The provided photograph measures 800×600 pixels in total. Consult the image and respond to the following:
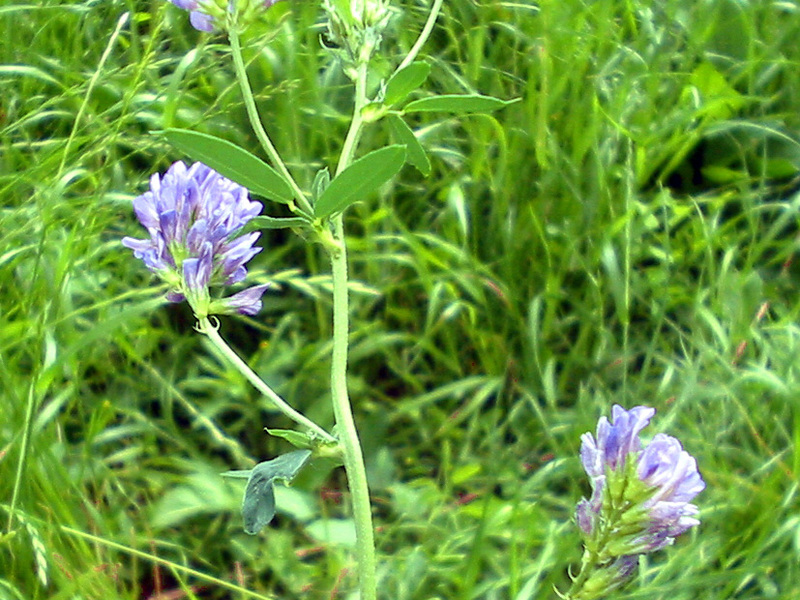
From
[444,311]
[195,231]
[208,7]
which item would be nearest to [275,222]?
[195,231]

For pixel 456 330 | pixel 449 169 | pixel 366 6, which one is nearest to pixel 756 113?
pixel 449 169

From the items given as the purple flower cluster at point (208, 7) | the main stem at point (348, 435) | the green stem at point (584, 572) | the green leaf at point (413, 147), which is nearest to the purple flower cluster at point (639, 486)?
the green stem at point (584, 572)

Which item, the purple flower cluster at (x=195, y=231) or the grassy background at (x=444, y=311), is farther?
the grassy background at (x=444, y=311)

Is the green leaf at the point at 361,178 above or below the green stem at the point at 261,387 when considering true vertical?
above

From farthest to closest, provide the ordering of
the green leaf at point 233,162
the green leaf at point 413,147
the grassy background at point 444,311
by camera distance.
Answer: the grassy background at point 444,311 < the green leaf at point 413,147 < the green leaf at point 233,162

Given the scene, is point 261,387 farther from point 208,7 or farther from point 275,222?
point 208,7

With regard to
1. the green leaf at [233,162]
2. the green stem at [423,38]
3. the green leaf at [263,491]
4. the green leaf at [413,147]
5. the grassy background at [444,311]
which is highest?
the green stem at [423,38]

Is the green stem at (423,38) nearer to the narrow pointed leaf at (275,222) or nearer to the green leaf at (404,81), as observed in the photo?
the green leaf at (404,81)

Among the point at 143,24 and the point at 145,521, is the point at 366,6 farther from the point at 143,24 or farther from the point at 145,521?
the point at 143,24
